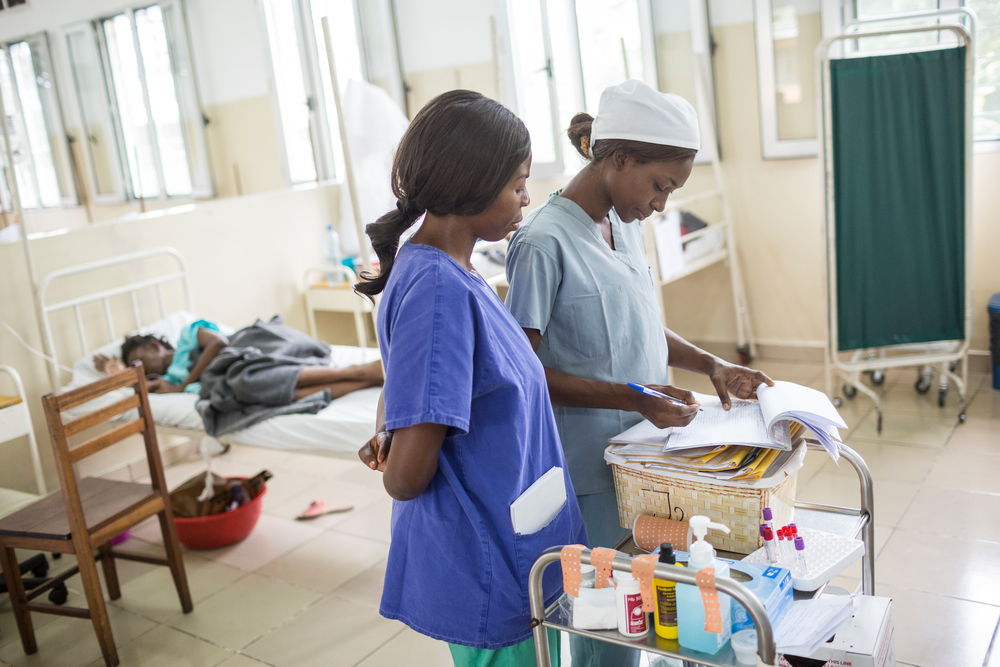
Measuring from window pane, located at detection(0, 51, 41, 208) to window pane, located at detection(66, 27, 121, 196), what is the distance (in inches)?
19.1

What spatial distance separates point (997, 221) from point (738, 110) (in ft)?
4.30

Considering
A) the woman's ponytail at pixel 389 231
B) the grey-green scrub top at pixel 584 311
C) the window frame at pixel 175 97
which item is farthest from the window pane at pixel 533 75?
the woman's ponytail at pixel 389 231

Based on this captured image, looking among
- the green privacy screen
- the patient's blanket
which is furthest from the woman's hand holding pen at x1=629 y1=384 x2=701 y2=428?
the green privacy screen

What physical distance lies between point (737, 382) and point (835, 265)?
2490 mm

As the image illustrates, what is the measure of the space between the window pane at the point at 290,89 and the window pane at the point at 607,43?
195cm

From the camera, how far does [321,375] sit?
3.29 metres

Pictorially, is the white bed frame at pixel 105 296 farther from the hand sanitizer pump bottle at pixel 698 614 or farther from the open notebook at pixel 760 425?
the hand sanitizer pump bottle at pixel 698 614

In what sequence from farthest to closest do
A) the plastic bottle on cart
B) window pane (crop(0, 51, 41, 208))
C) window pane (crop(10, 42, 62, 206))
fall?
window pane (crop(10, 42, 62, 206)) → window pane (crop(0, 51, 41, 208)) → the plastic bottle on cart

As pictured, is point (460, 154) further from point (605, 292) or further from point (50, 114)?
point (50, 114)

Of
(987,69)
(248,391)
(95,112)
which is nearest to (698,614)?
(248,391)

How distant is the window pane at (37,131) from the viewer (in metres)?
6.67

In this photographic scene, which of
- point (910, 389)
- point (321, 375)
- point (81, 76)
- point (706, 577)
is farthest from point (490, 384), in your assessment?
point (81, 76)

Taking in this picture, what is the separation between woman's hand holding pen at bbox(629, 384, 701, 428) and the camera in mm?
1394

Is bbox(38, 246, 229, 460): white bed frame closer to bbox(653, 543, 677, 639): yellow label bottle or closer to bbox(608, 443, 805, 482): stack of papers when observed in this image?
bbox(608, 443, 805, 482): stack of papers
